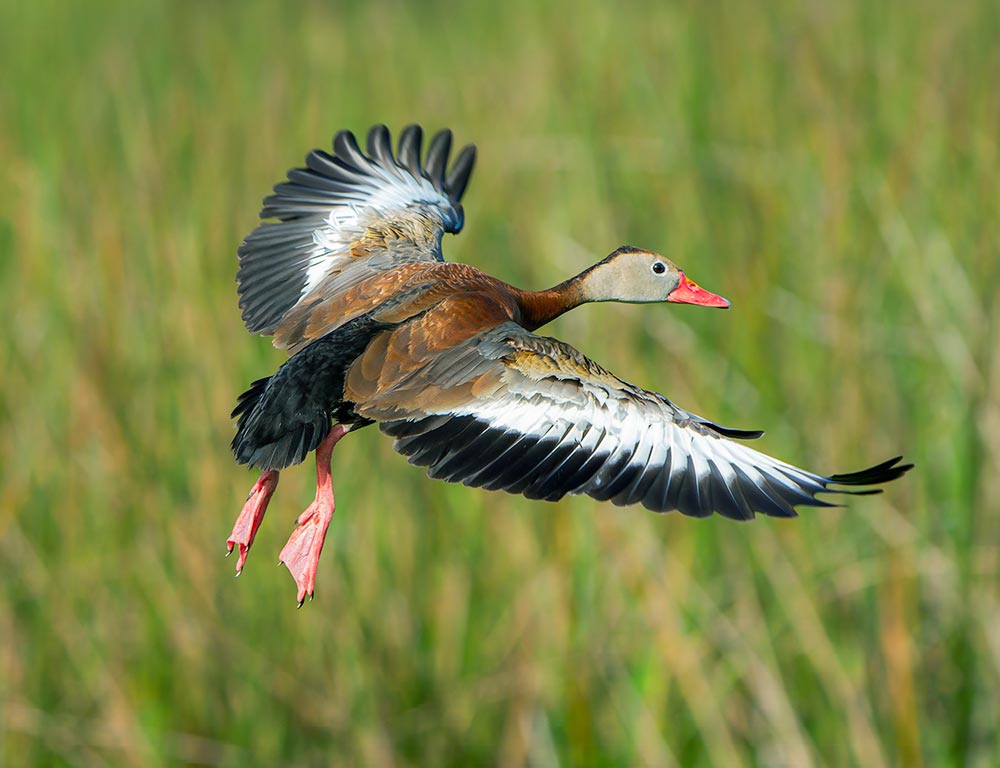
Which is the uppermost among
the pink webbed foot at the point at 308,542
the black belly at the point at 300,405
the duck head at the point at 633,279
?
the duck head at the point at 633,279

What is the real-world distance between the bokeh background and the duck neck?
6.84 ft

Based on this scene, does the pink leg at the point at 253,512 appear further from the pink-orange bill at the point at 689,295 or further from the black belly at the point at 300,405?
the pink-orange bill at the point at 689,295

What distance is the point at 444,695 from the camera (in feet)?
21.2

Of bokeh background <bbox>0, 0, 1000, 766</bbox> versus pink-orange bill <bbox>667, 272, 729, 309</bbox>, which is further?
bokeh background <bbox>0, 0, 1000, 766</bbox>

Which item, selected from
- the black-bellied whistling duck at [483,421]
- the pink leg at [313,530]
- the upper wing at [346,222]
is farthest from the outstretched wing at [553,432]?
the upper wing at [346,222]

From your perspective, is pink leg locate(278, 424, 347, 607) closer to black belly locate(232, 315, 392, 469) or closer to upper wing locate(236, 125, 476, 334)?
black belly locate(232, 315, 392, 469)

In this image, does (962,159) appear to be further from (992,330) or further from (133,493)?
(133,493)

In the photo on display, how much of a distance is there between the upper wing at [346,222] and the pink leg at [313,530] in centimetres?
80

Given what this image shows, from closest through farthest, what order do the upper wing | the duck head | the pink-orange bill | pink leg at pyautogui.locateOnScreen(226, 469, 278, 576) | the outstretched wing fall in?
1. the outstretched wing
2. pink leg at pyautogui.locateOnScreen(226, 469, 278, 576)
3. the duck head
4. the pink-orange bill
5. the upper wing

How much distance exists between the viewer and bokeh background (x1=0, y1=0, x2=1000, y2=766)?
6.07m

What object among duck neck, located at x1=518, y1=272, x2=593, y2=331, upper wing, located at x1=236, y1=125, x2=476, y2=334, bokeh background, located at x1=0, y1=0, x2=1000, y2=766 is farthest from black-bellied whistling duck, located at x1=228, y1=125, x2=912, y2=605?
bokeh background, located at x1=0, y1=0, x2=1000, y2=766

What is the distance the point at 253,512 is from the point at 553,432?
0.82 meters

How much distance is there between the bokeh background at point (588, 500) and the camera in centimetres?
607

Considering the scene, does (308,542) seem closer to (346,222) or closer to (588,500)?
(346,222)
